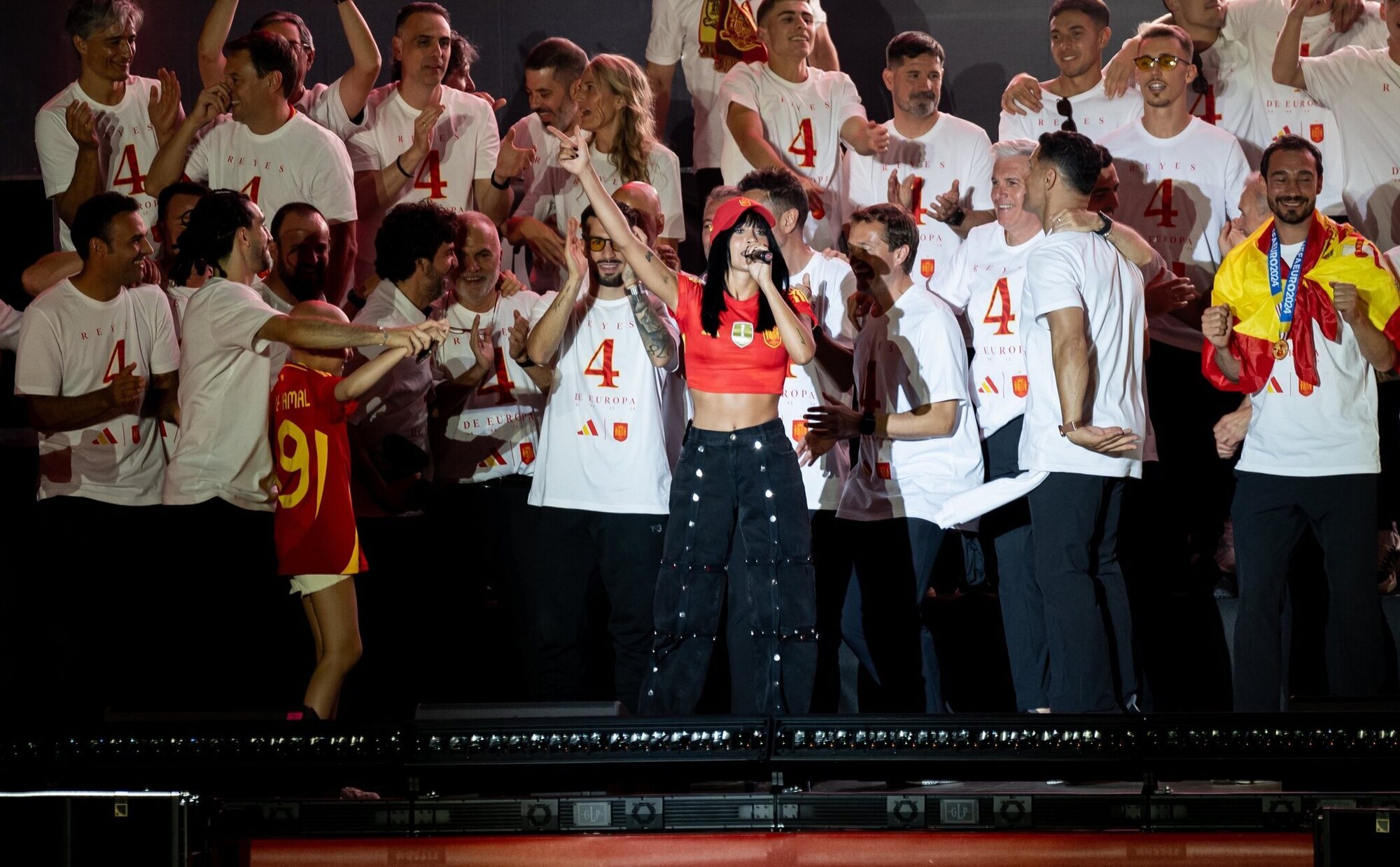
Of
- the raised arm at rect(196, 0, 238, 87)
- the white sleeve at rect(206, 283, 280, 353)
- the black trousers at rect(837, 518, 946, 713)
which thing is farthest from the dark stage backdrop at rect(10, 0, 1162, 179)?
the black trousers at rect(837, 518, 946, 713)

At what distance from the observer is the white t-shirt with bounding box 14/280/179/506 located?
18.6 feet

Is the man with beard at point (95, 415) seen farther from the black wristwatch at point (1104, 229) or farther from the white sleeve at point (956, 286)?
the black wristwatch at point (1104, 229)

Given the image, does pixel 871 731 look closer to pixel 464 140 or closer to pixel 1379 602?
pixel 1379 602

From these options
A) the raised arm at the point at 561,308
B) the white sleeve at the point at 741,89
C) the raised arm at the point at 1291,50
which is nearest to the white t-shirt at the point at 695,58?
the white sleeve at the point at 741,89

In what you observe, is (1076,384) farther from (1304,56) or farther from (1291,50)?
(1304,56)

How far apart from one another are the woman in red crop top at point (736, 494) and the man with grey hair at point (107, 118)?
2636 mm

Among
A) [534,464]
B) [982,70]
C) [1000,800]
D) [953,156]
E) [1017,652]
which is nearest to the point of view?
[1000,800]

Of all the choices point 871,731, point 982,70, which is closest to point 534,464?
point 871,731

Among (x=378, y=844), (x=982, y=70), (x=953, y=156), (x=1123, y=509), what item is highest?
(x=982, y=70)

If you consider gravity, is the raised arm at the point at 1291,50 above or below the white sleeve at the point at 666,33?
below

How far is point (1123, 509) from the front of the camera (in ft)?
19.3

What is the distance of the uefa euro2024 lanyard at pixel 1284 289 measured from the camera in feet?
17.1

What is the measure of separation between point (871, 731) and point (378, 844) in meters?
1.38

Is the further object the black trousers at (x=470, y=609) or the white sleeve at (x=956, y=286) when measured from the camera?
the white sleeve at (x=956, y=286)
